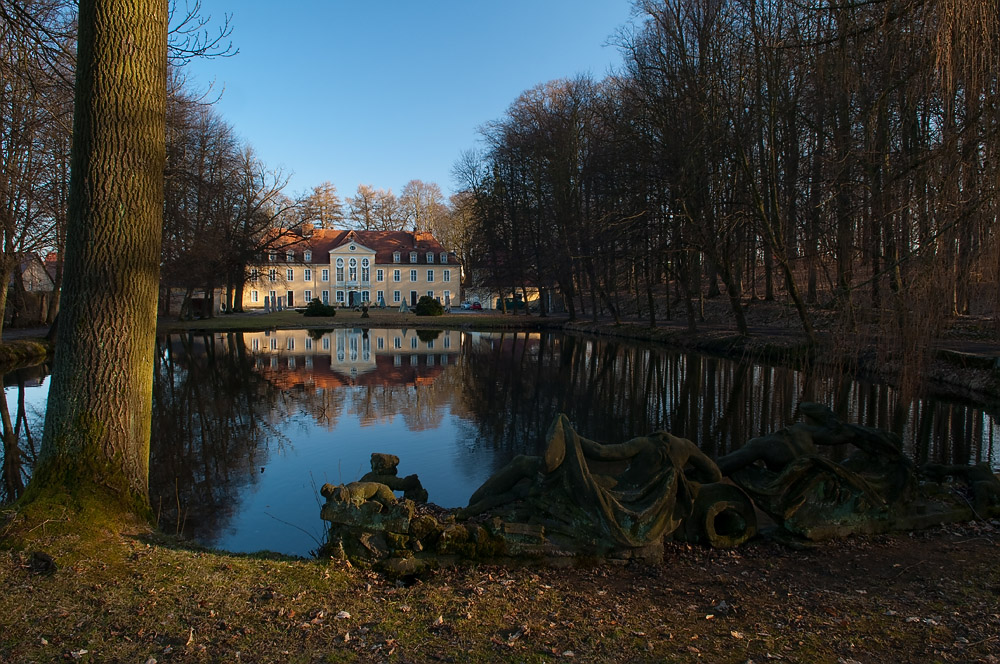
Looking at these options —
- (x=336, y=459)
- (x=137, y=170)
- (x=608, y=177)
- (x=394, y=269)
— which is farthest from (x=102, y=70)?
(x=394, y=269)

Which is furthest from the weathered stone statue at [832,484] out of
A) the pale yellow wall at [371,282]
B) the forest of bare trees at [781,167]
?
the pale yellow wall at [371,282]

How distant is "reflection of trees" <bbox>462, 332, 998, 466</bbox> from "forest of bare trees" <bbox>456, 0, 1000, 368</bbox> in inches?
61.2

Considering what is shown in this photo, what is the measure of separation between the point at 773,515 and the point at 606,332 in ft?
88.2

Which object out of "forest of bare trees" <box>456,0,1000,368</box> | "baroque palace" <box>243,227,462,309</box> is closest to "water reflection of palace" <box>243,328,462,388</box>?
→ "forest of bare trees" <box>456,0,1000,368</box>

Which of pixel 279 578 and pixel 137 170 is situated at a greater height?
pixel 137 170

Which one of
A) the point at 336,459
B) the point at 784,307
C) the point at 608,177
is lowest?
the point at 336,459

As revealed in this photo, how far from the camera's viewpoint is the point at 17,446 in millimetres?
8453

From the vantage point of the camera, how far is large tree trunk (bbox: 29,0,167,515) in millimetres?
4258

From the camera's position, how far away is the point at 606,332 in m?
31.3

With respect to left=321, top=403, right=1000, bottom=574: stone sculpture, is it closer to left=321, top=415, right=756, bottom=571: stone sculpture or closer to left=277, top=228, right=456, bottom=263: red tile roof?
left=321, top=415, right=756, bottom=571: stone sculpture

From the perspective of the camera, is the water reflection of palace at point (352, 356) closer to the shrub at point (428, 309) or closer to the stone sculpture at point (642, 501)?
the stone sculpture at point (642, 501)

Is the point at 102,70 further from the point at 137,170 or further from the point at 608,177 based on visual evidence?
the point at 608,177

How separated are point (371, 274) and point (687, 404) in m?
57.2

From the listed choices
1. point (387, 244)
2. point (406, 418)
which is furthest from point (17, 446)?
point (387, 244)
